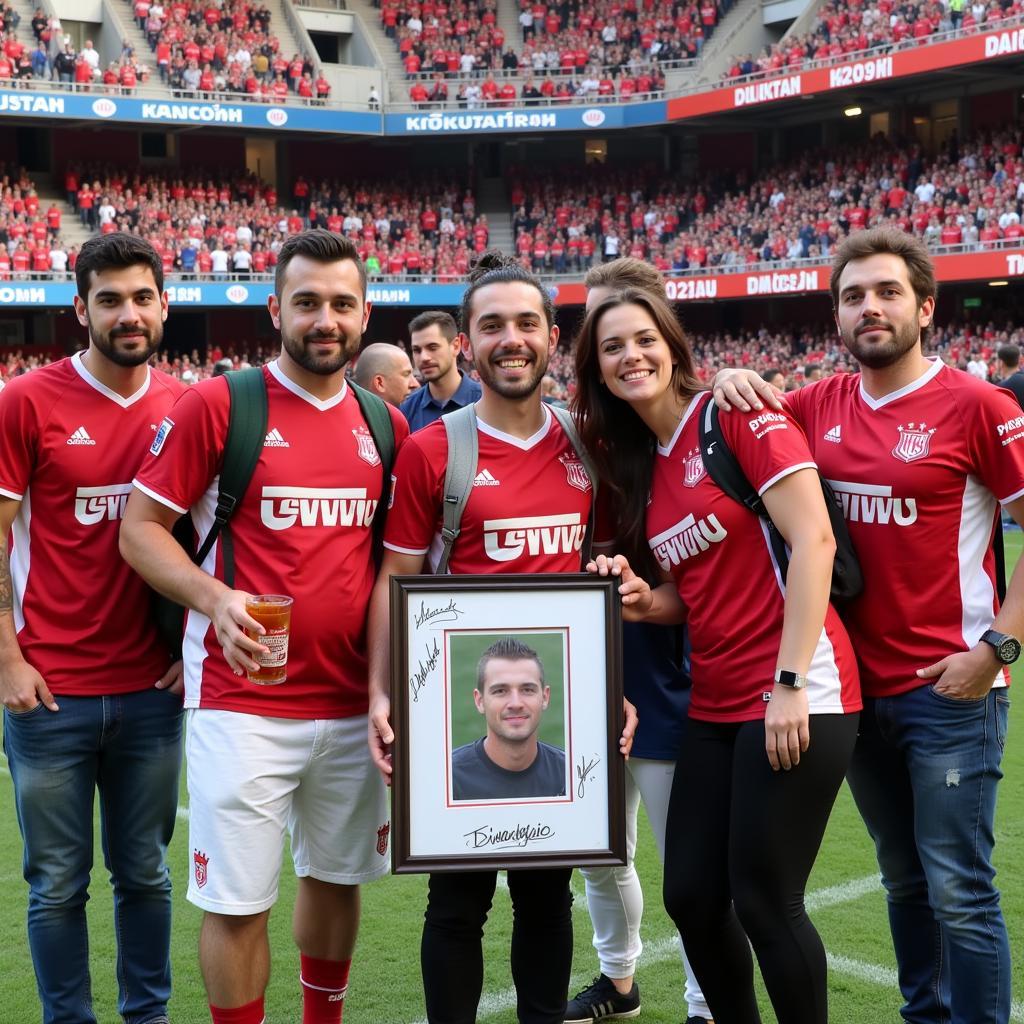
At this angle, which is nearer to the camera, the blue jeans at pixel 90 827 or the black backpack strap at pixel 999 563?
the black backpack strap at pixel 999 563

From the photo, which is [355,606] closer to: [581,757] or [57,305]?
[581,757]

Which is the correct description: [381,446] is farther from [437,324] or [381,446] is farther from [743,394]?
[437,324]

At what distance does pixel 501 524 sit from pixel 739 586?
2.07 feet

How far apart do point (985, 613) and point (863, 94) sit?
2943 centimetres

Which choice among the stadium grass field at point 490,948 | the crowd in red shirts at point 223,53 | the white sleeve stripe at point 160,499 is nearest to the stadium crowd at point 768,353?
the crowd in red shirts at point 223,53

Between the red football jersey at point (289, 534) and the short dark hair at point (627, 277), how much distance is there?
0.79 meters

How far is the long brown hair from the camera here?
134 inches

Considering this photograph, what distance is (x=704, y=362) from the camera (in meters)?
30.6

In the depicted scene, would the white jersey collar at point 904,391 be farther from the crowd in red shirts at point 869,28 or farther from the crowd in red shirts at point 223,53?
the crowd in red shirts at point 223,53

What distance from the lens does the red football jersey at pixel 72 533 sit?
11.7ft

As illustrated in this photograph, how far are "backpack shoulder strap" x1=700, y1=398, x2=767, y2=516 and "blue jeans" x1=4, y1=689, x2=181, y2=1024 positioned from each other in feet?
5.49

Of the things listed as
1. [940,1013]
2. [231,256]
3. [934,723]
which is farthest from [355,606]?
[231,256]

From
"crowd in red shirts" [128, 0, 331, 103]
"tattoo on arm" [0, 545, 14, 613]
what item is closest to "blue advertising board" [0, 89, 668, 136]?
"crowd in red shirts" [128, 0, 331, 103]

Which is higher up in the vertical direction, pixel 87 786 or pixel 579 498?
pixel 579 498
